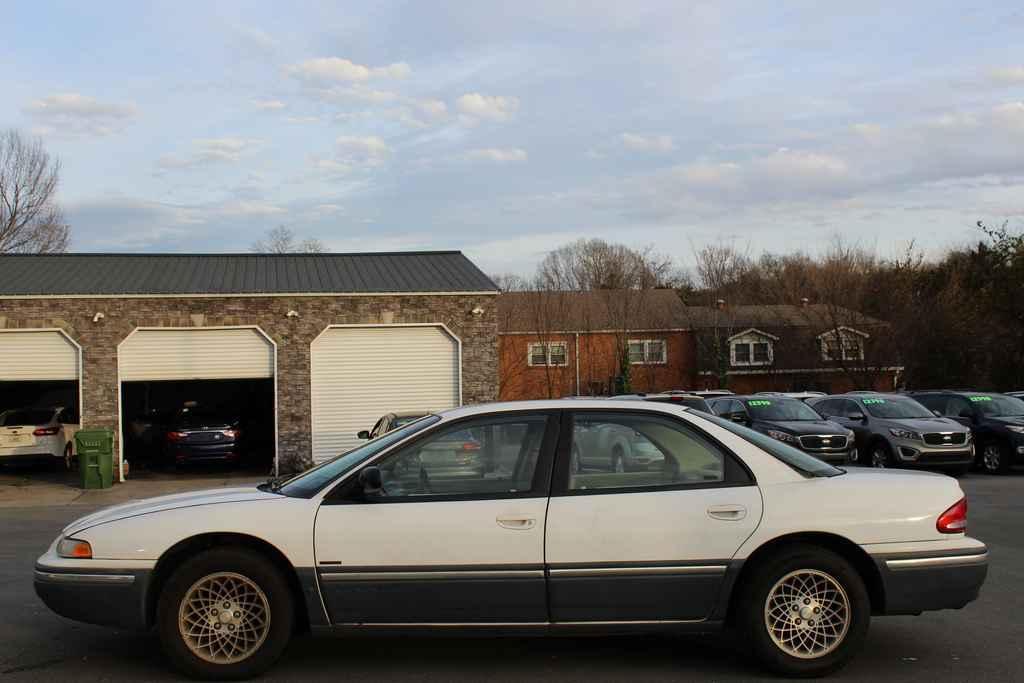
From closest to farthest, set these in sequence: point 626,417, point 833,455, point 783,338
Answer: point 626,417
point 833,455
point 783,338

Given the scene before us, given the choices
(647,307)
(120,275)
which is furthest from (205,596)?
(647,307)

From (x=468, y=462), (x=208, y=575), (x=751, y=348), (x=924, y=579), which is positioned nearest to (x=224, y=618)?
(x=208, y=575)

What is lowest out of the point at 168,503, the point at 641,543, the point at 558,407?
the point at 641,543

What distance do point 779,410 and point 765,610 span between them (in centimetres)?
1591

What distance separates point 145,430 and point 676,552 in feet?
81.3

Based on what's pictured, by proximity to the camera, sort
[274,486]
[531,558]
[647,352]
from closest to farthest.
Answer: [531,558], [274,486], [647,352]

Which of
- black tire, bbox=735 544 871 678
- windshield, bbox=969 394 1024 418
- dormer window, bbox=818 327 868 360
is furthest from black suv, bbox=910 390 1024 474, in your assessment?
dormer window, bbox=818 327 868 360

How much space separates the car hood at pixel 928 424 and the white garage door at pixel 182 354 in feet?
45.0

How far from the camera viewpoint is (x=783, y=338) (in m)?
45.0

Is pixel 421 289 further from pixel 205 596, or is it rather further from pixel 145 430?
pixel 205 596

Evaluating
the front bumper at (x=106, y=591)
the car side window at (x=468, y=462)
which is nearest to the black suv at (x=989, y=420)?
the car side window at (x=468, y=462)

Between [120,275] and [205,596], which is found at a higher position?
[120,275]

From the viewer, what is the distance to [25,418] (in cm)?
2538

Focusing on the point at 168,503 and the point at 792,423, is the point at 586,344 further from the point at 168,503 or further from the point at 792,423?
the point at 168,503
